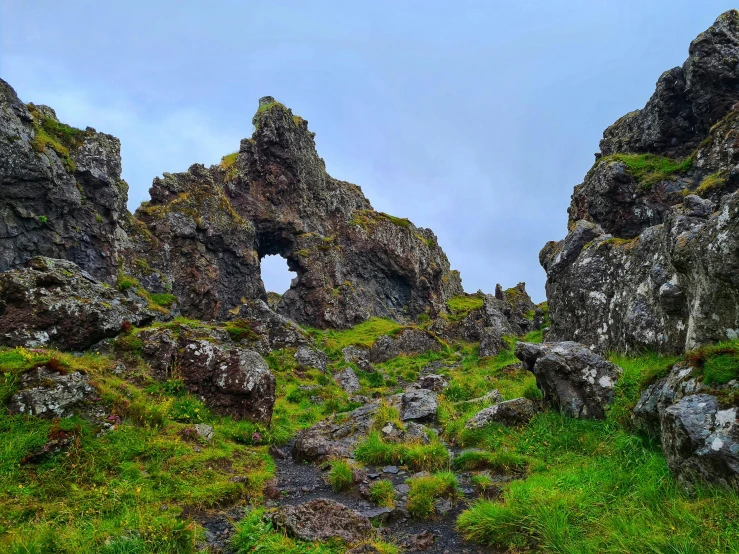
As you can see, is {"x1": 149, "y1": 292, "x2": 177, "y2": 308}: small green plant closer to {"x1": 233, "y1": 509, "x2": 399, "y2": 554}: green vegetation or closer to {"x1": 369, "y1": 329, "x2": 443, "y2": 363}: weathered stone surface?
{"x1": 369, "y1": 329, "x2": 443, "y2": 363}: weathered stone surface

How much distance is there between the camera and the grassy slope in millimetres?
5422

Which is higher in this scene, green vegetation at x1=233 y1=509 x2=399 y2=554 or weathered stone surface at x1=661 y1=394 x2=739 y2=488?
weathered stone surface at x1=661 y1=394 x2=739 y2=488

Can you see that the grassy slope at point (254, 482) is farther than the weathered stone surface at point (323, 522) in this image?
No

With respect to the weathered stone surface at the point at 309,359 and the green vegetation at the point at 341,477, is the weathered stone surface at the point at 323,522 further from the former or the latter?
the weathered stone surface at the point at 309,359

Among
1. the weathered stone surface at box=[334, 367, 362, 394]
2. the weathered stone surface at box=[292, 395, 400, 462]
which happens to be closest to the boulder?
the weathered stone surface at box=[292, 395, 400, 462]

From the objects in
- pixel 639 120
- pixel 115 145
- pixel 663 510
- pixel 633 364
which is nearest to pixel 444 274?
pixel 639 120

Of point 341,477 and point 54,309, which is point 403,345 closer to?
point 54,309

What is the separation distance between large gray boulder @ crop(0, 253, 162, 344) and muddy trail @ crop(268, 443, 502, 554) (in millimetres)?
7967

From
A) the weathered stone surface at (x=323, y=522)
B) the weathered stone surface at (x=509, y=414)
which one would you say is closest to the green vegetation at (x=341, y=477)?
the weathered stone surface at (x=323, y=522)

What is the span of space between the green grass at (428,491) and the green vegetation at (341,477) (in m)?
1.46

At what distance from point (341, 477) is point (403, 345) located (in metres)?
35.1

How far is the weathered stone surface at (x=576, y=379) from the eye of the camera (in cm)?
1001

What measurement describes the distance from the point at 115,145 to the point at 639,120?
48.8 m

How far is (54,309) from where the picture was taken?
12.9m
